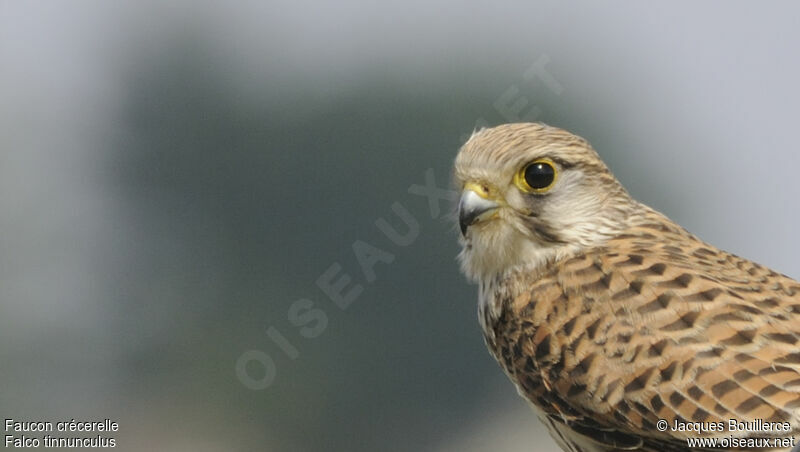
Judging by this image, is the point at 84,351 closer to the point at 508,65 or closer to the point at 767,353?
the point at 508,65

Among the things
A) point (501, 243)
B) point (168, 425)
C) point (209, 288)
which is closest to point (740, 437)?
point (501, 243)

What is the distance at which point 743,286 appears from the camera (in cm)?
387

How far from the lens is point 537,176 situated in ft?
13.6

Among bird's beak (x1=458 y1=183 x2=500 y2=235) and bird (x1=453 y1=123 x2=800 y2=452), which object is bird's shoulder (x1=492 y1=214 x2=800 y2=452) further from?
bird's beak (x1=458 y1=183 x2=500 y2=235)

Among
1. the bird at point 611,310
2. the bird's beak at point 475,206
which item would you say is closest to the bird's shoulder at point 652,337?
the bird at point 611,310

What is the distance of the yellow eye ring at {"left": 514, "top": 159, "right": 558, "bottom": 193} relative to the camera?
13.5ft

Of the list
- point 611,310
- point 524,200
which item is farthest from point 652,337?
point 524,200

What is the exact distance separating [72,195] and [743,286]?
27.0 metres

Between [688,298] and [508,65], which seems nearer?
[688,298]

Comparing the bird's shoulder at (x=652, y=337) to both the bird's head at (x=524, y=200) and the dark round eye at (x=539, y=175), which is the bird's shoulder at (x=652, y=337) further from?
the dark round eye at (x=539, y=175)

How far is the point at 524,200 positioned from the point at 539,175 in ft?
0.28

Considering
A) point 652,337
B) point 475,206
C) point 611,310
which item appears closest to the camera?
point 652,337

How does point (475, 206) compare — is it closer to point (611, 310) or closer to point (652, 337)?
point (611, 310)

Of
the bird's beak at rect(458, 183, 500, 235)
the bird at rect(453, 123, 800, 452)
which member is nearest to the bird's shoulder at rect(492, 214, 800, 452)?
the bird at rect(453, 123, 800, 452)
